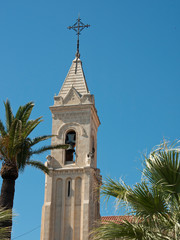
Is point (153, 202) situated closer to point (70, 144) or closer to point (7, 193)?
point (7, 193)

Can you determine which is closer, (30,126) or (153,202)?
(153,202)

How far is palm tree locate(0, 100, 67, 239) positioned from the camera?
73.1 feet

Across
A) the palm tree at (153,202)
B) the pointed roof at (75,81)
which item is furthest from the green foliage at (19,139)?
the pointed roof at (75,81)

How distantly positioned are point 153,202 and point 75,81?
31.7 m

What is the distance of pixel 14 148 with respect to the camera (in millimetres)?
22750

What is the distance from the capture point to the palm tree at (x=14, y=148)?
2227 cm

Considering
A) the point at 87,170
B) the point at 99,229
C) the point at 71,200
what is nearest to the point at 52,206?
the point at 71,200

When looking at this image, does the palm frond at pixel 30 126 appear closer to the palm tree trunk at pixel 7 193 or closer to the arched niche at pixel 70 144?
the palm tree trunk at pixel 7 193

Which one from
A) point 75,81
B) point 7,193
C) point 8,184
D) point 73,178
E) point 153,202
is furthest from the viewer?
point 75,81

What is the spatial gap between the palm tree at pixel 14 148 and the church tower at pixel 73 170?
36.8 ft

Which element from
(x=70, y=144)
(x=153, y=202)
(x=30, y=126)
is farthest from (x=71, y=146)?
(x=153, y=202)

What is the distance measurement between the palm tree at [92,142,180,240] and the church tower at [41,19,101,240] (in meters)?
21.7

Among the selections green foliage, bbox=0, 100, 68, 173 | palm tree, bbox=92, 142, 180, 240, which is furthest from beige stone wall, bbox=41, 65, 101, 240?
palm tree, bbox=92, 142, 180, 240

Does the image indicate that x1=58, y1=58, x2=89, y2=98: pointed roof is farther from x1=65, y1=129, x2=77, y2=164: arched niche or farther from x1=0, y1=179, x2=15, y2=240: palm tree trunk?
x1=0, y1=179, x2=15, y2=240: palm tree trunk
